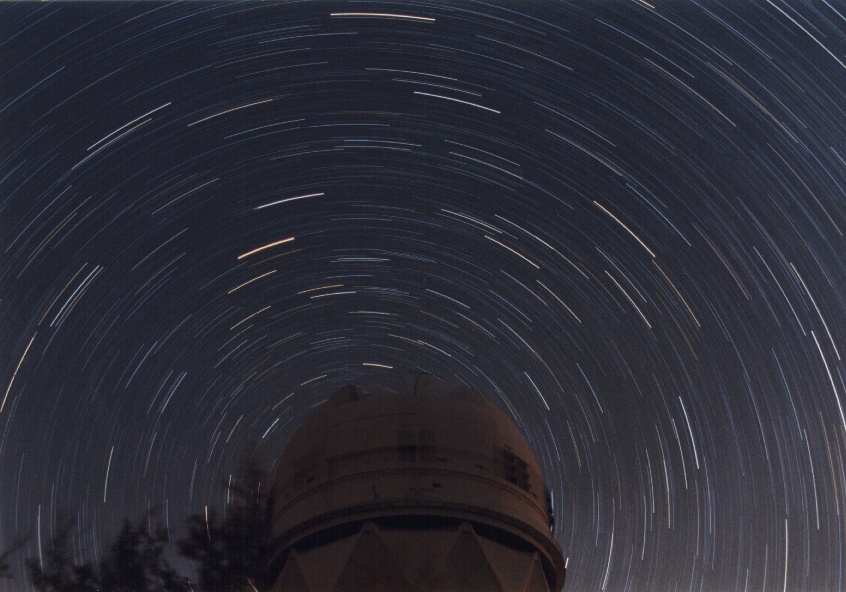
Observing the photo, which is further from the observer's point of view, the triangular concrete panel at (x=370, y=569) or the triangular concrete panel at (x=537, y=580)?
the triangular concrete panel at (x=537, y=580)

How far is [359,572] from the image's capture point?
40.9ft

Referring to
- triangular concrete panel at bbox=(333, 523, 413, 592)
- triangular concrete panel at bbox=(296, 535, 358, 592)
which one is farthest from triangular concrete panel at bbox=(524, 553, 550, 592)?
triangular concrete panel at bbox=(296, 535, 358, 592)

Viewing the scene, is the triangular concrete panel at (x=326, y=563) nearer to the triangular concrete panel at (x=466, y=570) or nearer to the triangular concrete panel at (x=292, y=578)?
the triangular concrete panel at (x=292, y=578)

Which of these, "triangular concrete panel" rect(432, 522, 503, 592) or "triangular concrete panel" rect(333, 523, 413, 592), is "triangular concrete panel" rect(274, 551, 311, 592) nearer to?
"triangular concrete panel" rect(333, 523, 413, 592)

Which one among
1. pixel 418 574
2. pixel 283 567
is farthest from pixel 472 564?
pixel 283 567

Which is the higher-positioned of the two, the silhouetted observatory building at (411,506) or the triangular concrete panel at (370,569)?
the silhouetted observatory building at (411,506)

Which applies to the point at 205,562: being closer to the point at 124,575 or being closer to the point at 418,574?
the point at 124,575

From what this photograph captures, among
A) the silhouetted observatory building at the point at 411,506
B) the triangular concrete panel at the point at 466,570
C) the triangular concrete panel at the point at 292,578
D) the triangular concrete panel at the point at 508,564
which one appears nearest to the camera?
the triangular concrete panel at the point at 466,570

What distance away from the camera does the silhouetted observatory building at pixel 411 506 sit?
12.5 m

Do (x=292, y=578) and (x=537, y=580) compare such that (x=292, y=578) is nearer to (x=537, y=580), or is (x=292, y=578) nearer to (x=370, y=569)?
(x=370, y=569)

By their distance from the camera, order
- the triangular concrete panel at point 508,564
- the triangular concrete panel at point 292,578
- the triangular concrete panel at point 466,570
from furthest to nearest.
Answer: the triangular concrete panel at point 292,578, the triangular concrete panel at point 508,564, the triangular concrete panel at point 466,570

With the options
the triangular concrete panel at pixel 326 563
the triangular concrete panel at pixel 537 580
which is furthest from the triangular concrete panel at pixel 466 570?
the triangular concrete panel at pixel 326 563

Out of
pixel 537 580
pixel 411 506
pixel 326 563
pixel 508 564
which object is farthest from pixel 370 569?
pixel 537 580

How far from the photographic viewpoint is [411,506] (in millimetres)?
12648
